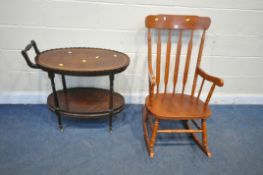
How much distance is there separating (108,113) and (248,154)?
1.15 metres

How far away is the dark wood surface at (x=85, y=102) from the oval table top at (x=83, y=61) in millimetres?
405

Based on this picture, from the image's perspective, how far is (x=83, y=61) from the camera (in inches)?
63.9

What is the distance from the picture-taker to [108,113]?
5.82 feet

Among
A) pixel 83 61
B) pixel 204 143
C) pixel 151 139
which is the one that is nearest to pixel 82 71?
pixel 83 61

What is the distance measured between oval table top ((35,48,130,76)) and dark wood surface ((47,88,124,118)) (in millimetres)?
405

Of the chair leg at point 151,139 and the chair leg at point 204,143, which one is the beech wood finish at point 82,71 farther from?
the chair leg at point 204,143

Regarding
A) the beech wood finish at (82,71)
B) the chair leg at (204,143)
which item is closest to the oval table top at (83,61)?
the beech wood finish at (82,71)

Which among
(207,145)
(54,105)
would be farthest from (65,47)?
(207,145)

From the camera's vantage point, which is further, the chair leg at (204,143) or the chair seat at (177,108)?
the chair leg at (204,143)

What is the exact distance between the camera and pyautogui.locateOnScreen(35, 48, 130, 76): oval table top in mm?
1473

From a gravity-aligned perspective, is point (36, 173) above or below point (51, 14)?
below

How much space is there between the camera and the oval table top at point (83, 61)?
1.47m

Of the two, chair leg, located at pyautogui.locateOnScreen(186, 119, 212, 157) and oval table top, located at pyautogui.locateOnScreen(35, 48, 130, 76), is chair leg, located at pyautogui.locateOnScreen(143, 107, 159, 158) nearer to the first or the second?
chair leg, located at pyautogui.locateOnScreen(186, 119, 212, 157)

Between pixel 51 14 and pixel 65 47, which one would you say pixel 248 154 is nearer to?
pixel 65 47
